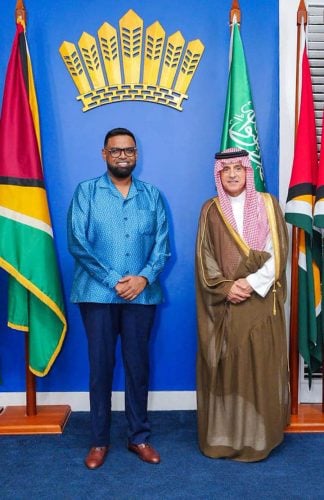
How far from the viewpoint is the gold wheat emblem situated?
313 cm

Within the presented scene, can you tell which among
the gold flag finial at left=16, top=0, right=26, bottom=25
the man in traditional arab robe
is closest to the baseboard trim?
the man in traditional arab robe

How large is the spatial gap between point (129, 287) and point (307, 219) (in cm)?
107

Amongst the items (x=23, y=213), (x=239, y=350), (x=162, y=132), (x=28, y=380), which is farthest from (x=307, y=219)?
(x=28, y=380)

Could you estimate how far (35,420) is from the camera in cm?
303

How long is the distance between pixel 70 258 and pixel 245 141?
1265mm

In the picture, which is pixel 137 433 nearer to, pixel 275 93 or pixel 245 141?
pixel 245 141

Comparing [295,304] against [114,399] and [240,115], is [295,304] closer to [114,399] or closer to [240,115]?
[240,115]

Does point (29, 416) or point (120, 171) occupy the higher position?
point (120, 171)

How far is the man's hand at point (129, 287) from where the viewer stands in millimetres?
2490

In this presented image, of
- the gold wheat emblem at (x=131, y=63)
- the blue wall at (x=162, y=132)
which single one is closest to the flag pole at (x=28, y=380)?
the blue wall at (x=162, y=132)

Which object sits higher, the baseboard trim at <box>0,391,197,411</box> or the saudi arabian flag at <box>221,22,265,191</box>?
the saudi arabian flag at <box>221,22,265,191</box>

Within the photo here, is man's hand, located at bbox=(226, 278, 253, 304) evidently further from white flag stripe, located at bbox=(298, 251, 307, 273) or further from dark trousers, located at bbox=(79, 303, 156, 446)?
white flag stripe, located at bbox=(298, 251, 307, 273)

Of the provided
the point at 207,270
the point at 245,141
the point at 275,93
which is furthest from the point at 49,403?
the point at 275,93

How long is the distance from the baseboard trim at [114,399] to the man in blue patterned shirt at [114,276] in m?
0.63
